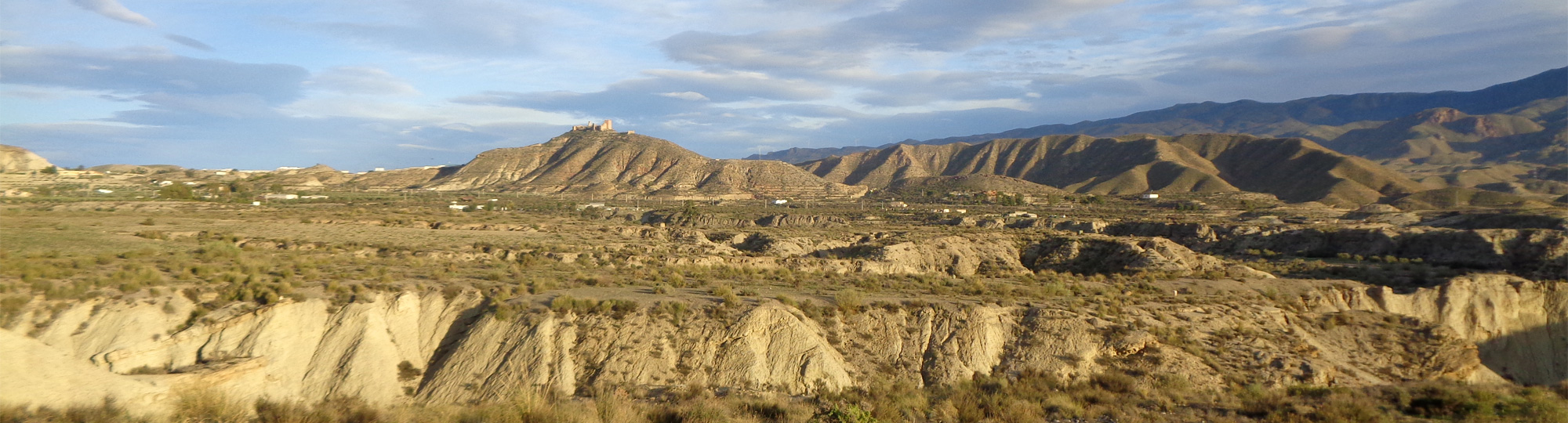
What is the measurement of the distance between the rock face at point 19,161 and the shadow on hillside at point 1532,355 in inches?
4395

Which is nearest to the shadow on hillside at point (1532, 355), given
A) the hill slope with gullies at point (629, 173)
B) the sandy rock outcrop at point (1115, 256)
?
the sandy rock outcrop at point (1115, 256)

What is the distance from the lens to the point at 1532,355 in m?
25.4

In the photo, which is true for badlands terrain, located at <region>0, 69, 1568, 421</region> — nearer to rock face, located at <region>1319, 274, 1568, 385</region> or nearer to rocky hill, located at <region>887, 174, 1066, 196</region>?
rock face, located at <region>1319, 274, 1568, 385</region>

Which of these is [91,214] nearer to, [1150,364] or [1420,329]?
[1150,364]

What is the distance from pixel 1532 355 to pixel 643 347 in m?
31.1

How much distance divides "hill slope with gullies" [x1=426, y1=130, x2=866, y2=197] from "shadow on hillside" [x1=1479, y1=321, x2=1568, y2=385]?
9594cm

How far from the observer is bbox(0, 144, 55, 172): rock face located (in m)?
72.1

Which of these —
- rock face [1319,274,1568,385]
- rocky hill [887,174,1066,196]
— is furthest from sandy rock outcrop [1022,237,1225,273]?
rocky hill [887,174,1066,196]

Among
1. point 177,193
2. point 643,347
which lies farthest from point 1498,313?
point 177,193

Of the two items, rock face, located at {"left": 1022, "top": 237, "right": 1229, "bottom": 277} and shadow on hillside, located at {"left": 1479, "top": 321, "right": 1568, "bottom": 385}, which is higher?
rock face, located at {"left": 1022, "top": 237, "right": 1229, "bottom": 277}

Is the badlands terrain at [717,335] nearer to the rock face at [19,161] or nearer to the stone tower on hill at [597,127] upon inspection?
the rock face at [19,161]

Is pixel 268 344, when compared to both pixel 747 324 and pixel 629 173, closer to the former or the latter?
pixel 747 324

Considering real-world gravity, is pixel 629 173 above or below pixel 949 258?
above

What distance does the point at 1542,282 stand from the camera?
90.4 feet
